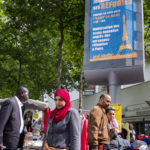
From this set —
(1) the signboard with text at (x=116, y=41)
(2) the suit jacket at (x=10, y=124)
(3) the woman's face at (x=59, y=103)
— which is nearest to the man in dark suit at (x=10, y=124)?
(2) the suit jacket at (x=10, y=124)

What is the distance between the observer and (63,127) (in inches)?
151

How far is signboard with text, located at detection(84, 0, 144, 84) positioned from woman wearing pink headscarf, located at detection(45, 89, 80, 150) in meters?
11.1

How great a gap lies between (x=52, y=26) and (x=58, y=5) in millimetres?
1642

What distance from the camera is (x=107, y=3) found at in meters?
15.9

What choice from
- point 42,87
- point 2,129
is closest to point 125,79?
point 2,129

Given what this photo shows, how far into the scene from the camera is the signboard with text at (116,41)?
586 inches

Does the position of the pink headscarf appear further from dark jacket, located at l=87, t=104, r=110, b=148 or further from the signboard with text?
the signboard with text

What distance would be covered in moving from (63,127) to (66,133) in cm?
9

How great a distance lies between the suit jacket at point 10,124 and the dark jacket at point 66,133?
89 centimetres

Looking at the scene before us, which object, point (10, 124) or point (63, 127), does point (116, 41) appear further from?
point (63, 127)

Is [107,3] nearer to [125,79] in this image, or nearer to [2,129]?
[125,79]

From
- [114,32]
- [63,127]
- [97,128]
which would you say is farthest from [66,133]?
[114,32]

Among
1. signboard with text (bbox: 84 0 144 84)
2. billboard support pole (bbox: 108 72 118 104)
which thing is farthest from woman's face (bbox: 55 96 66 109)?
billboard support pole (bbox: 108 72 118 104)

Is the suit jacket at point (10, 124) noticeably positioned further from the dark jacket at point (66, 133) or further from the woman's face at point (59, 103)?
the woman's face at point (59, 103)
